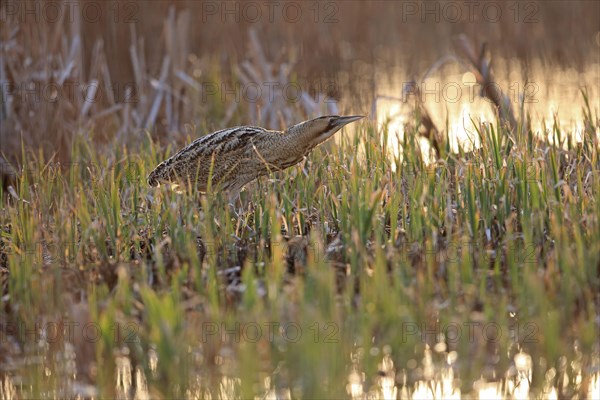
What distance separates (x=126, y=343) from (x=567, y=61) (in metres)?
7.52

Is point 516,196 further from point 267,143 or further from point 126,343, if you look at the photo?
point 126,343

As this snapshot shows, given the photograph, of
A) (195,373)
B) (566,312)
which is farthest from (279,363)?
(566,312)

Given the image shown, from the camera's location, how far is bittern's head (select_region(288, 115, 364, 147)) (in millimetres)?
5004

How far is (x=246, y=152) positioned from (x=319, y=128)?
0.34 metres

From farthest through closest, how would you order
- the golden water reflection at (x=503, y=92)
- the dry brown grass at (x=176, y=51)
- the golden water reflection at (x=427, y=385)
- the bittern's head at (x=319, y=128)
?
the golden water reflection at (x=503, y=92) → the dry brown grass at (x=176, y=51) → the bittern's head at (x=319, y=128) → the golden water reflection at (x=427, y=385)

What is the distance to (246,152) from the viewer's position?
508 centimetres

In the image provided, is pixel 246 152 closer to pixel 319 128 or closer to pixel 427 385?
pixel 319 128

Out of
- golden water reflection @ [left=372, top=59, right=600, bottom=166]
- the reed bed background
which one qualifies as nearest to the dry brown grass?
golden water reflection @ [left=372, top=59, right=600, bottom=166]

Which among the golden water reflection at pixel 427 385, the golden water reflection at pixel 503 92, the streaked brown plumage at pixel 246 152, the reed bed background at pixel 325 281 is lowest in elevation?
the golden water reflection at pixel 427 385

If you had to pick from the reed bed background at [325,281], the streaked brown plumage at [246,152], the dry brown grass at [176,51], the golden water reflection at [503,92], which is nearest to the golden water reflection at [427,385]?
the reed bed background at [325,281]

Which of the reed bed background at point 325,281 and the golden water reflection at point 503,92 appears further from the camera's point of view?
the golden water reflection at point 503,92

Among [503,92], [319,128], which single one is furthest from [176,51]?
[319,128]

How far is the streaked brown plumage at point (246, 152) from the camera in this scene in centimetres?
502

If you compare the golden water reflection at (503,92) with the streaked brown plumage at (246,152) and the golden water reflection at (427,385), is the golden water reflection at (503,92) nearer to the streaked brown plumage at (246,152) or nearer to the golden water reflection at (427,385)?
the streaked brown plumage at (246,152)
